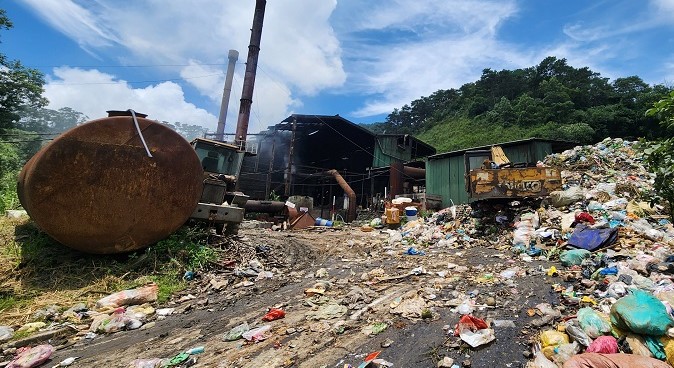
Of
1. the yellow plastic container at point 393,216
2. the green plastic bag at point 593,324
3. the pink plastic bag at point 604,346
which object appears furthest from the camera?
Answer: the yellow plastic container at point 393,216

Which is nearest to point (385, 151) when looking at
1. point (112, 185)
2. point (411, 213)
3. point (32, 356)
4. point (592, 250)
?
point (411, 213)

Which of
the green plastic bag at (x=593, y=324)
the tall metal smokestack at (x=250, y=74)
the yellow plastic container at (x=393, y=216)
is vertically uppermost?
the tall metal smokestack at (x=250, y=74)

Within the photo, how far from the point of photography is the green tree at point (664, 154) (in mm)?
3486

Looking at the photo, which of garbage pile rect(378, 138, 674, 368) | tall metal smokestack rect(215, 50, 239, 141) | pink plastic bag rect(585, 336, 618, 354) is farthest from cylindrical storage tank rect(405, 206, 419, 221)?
tall metal smokestack rect(215, 50, 239, 141)

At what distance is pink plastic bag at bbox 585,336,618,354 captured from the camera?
2061 mm

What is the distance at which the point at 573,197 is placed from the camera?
6664 mm

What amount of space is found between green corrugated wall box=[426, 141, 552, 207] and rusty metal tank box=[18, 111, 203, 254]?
10847 mm

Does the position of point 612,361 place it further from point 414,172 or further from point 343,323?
point 414,172

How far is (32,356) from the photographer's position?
7.90 ft

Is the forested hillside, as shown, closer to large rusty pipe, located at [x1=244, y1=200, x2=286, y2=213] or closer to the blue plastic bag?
the blue plastic bag

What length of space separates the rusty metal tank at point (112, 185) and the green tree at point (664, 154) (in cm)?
557

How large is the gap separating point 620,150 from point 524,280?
31.8 ft

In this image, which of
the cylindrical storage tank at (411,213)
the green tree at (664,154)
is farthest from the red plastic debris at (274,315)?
the cylindrical storage tank at (411,213)

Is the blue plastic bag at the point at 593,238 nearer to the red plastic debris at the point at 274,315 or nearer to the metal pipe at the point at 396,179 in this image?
the red plastic debris at the point at 274,315
